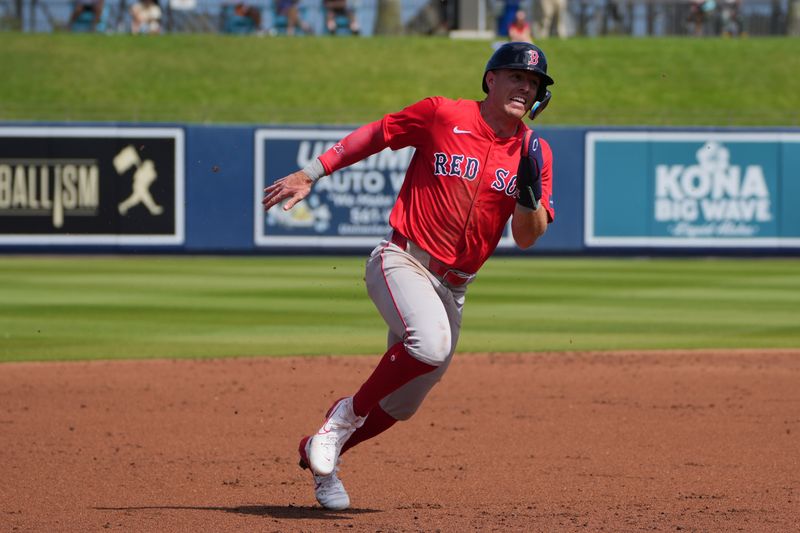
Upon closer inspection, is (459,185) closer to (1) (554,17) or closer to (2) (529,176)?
(2) (529,176)

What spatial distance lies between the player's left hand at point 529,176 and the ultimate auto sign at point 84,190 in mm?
16117

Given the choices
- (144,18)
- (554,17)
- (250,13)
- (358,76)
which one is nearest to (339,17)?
(250,13)

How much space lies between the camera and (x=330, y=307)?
15.8m

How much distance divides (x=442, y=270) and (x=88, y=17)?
33.4m

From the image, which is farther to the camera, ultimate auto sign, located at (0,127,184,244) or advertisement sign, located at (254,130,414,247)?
advertisement sign, located at (254,130,414,247)

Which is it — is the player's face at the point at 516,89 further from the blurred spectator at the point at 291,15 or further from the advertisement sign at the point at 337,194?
the blurred spectator at the point at 291,15

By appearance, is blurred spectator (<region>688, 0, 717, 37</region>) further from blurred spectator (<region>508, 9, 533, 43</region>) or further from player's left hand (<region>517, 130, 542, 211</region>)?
player's left hand (<region>517, 130, 542, 211</region>)

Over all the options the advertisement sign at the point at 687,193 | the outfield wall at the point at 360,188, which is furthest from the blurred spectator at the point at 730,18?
the advertisement sign at the point at 687,193

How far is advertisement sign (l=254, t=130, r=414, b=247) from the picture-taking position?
2205 cm

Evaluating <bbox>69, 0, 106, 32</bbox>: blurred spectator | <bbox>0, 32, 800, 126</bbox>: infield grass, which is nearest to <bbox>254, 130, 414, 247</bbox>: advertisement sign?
<bbox>0, 32, 800, 126</bbox>: infield grass

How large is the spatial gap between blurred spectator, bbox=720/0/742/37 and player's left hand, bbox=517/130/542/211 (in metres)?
35.0

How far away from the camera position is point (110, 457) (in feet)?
24.8

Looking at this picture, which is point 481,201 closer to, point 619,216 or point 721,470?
point 721,470

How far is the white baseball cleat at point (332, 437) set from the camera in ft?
19.9
